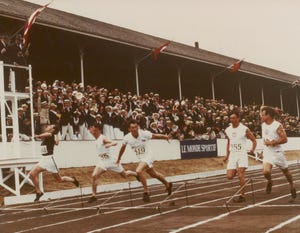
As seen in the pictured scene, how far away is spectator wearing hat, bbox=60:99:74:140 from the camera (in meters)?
20.6

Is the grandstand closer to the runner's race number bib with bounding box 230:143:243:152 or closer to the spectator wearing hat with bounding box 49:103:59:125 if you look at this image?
the spectator wearing hat with bounding box 49:103:59:125

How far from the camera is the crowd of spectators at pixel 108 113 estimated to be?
19.8m

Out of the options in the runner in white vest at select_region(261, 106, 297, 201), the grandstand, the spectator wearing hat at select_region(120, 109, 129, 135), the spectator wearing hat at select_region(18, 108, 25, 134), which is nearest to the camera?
the grandstand

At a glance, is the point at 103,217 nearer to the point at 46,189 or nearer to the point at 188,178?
the point at 46,189

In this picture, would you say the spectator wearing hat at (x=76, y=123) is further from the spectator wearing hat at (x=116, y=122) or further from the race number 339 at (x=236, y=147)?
the race number 339 at (x=236, y=147)

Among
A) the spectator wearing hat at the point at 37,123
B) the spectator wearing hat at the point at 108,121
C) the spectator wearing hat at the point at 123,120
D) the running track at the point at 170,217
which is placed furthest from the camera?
the spectator wearing hat at the point at 123,120

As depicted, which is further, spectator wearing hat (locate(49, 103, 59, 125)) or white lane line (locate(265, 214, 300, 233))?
spectator wearing hat (locate(49, 103, 59, 125))

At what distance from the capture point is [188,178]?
26.2 meters

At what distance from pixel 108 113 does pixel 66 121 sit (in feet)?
7.45

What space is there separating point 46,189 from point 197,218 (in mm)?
9735

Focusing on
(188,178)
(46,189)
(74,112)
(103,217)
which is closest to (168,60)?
(188,178)

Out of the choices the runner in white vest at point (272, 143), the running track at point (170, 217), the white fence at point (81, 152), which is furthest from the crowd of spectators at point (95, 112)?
the runner in white vest at point (272, 143)

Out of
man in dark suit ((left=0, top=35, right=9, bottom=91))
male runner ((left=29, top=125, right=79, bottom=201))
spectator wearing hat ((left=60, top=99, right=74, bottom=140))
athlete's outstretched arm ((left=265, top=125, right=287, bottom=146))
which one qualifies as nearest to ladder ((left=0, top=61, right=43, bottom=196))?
man in dark suit ((left=0, top=35, right=9, bottom=91))

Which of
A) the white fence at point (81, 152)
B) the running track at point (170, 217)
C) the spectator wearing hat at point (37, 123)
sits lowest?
the running track at point (170, 217)
